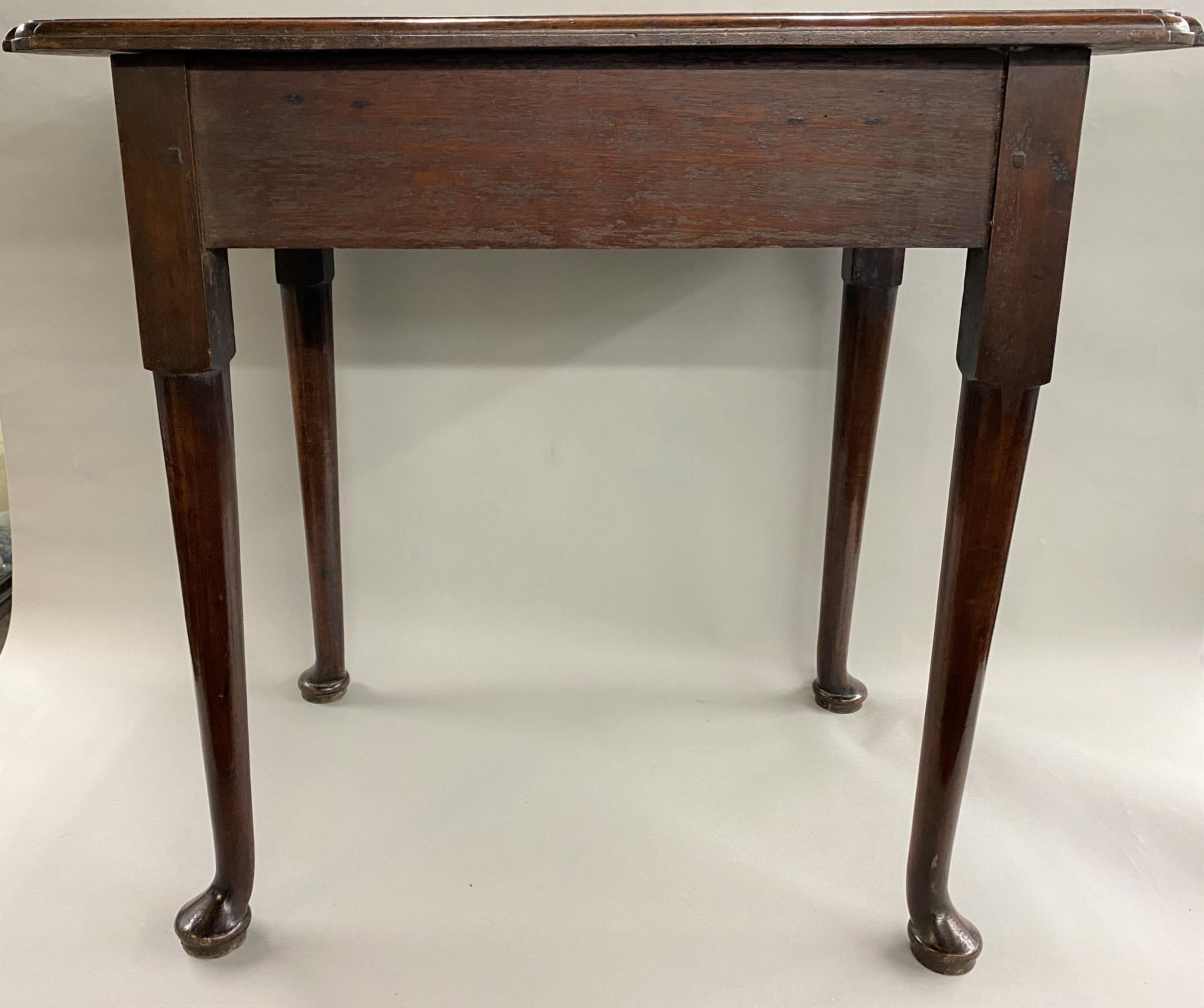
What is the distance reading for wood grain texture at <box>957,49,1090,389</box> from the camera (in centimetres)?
77

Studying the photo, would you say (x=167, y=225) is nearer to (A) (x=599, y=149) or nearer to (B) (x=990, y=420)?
(A) (x=599, y=149)

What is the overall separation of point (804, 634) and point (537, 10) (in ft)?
3.01

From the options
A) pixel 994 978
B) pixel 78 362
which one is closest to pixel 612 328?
pixel 78 362

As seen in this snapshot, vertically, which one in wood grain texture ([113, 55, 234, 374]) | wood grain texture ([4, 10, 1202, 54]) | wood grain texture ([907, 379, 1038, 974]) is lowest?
wood grain texture ([907, 379, 1038, 974])

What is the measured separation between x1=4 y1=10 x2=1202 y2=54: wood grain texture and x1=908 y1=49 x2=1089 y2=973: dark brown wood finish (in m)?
0.03

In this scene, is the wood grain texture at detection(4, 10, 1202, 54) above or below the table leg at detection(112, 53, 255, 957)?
above

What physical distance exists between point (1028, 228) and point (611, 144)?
310mm

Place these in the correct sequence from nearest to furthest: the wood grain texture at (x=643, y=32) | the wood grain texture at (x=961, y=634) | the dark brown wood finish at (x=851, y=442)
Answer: the wood grain texture at (x=643, y=32) < the wood grain texture at (x=961, y=634) < the dark brown wood finish at (x=851, y=442)

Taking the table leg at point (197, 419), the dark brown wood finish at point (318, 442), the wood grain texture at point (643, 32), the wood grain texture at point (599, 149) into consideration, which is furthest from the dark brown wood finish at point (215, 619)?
the dark brown wood finish at point (318, 442)

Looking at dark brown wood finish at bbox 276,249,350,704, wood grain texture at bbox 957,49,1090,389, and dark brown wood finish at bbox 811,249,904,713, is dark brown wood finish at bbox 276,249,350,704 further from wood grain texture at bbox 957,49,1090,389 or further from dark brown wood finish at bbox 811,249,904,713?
wood grain texture at bbox 957,49,1090,389

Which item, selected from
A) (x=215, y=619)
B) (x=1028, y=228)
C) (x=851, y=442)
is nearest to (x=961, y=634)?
(x=1028, y=228)

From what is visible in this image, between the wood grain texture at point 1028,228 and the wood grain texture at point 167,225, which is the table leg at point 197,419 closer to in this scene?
the wood grain texture at point 167,225

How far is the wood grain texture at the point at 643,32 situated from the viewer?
0.74 metres

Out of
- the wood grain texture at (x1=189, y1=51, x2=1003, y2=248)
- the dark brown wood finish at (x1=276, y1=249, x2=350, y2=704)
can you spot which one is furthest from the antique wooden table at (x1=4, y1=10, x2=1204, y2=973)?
the dark brown wood finish at (x1=276, y1=249, x2=350, y2=704)
